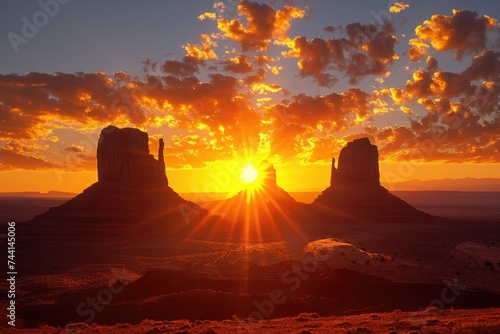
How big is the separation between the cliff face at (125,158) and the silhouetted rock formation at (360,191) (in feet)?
155

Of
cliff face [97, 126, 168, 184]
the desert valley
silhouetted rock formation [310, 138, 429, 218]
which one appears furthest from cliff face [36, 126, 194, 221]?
silhouetted rock formation [310, 138, 429, 218]

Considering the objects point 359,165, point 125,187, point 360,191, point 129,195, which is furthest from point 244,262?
point 359,165

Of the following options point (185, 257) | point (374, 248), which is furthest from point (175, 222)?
point (374, 248)

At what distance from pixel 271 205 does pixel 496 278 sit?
82.2 meters

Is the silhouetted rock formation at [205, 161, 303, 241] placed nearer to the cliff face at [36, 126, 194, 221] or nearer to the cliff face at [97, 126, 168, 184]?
the cliff face at [36, 126, 194, 221]

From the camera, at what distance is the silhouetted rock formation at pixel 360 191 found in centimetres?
9781

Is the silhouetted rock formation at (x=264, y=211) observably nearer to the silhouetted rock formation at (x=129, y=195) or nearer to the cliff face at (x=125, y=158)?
the silhouetted rock formation at (x=129, y=195)

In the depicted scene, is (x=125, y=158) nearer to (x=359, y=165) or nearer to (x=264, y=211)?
(x=264, y=211)

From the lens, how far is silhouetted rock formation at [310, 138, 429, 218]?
97.8 m

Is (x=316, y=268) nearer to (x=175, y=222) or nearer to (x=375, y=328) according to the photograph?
(x=375, y=328)

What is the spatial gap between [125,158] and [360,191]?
6079 cm

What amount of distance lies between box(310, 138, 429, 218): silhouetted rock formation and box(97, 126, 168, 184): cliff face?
155ft

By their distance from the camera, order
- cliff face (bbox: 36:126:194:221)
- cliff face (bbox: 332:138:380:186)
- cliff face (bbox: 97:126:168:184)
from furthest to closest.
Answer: cliff face (bbox: 332:138:380:186) → cliff face (bbox: 97:126:168:184) → cliff face (bbox: 36:126:194:221)

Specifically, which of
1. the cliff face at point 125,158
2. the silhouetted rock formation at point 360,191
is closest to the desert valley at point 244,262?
the cliff face at point 125,158
